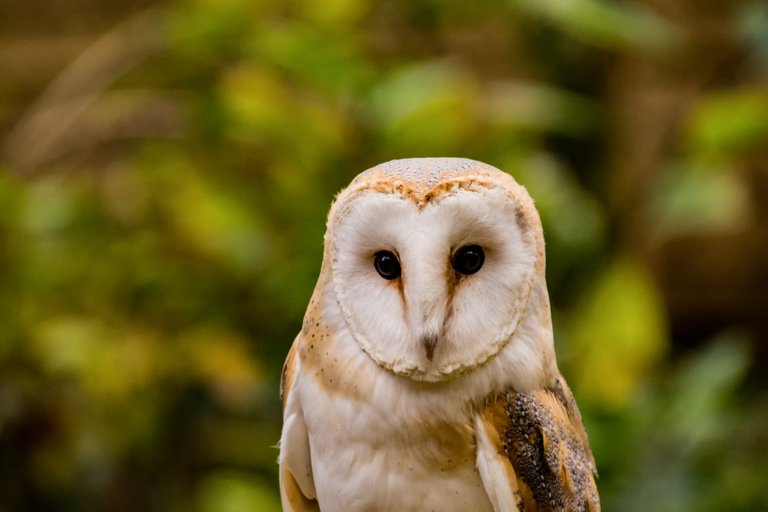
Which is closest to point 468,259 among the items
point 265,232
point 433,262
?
point 433,262

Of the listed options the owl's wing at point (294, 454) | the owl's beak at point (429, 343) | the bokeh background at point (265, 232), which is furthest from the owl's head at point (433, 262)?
the bokeh background at point (265, 232)

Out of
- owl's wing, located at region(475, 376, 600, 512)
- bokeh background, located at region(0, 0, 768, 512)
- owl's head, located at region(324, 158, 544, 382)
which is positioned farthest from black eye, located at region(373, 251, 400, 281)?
bokeh background, located at region(0, 0, 768, 512)

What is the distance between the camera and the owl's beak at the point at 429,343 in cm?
69

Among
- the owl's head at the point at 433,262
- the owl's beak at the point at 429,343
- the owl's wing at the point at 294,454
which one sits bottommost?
the owl's wing at the point at 294,454

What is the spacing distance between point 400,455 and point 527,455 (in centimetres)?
9

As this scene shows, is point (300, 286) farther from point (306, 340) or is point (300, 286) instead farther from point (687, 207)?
point (306, 340)

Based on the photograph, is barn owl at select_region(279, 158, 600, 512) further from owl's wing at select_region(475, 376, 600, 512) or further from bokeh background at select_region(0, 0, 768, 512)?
bokeh background at select_region(0, 0, 768, 512)

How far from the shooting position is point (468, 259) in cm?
71

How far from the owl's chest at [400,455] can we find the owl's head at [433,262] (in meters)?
0.04

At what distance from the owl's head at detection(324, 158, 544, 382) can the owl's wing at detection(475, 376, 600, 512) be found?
0.18ft

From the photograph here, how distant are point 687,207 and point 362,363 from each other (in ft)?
4.25

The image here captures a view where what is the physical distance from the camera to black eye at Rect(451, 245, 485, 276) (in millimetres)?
707

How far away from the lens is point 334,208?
74 cm

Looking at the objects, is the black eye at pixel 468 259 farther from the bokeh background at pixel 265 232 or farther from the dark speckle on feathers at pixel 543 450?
the bokeh background at pixel 265 232
